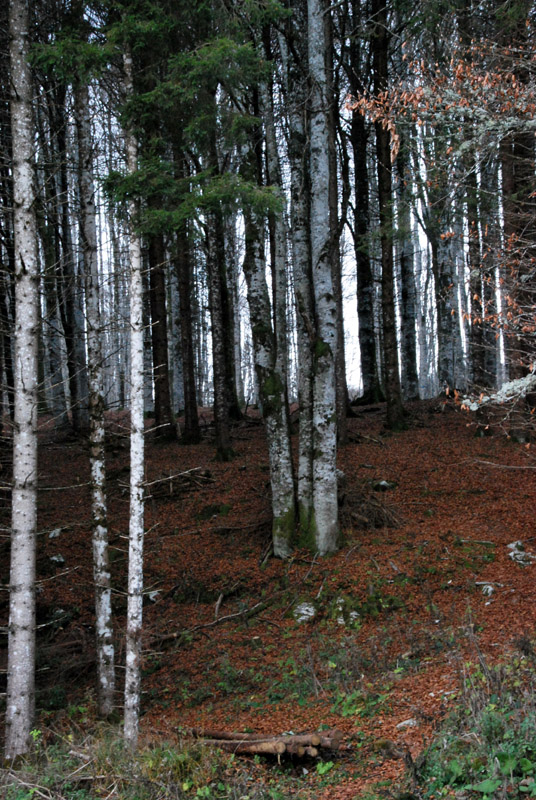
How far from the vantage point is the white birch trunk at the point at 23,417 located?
6508mm

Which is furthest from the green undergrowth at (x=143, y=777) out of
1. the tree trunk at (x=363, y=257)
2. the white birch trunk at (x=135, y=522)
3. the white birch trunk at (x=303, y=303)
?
the tree trunk at (x=363, y=257)

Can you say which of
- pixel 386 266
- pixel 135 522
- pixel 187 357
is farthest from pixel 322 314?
pixel 187 357

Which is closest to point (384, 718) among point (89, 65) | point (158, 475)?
point (89, 65)

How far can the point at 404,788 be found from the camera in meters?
4.10

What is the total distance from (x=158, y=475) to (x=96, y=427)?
249 inches

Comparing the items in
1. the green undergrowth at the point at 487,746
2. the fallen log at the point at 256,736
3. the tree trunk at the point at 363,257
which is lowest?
the fallen log at the point at 256,736

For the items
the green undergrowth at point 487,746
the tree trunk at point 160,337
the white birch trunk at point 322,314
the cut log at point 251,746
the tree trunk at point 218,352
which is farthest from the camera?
the tree trunk at point 160,337

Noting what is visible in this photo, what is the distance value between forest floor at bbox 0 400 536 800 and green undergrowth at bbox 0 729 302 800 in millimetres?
222

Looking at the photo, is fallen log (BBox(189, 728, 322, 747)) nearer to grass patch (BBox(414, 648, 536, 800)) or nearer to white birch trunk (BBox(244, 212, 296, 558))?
grass patch (BBox(414, 648, 536, 800))

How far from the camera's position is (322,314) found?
9.93 metres

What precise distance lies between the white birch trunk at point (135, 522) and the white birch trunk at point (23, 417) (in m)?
1.18

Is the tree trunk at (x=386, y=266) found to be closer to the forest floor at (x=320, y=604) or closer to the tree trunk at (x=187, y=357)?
the forest floor at (x=320, y=604)

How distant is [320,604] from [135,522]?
3.65 metres

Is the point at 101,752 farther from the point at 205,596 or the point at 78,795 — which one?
the point at 205,596
